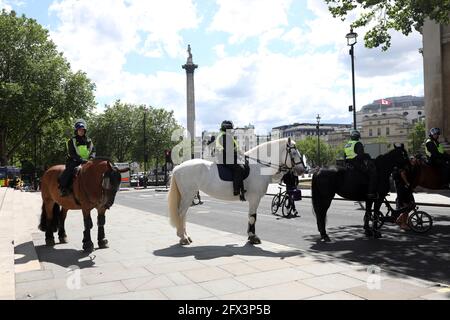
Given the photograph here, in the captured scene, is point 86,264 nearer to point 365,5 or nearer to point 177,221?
point 177,221

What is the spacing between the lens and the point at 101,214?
8.89 metres

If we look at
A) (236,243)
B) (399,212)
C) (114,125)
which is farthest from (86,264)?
(114,125)

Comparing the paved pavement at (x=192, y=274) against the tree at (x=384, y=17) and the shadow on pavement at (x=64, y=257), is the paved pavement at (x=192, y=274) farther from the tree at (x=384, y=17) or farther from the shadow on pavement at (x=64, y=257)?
the tree at (x=384, y=17)

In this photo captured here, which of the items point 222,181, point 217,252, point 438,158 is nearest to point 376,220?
point 438,158

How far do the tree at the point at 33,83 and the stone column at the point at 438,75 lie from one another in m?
38.1

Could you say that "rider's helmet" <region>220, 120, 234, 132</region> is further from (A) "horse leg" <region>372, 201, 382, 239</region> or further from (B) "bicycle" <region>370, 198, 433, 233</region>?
(B) "bicycle" <region>370, 198, 433, 233</region>

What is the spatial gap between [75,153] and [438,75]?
83.2 ft

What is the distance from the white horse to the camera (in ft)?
31.3

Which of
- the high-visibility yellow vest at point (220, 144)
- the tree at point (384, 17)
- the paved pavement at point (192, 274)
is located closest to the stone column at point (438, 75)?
the tree at point (384, 17)

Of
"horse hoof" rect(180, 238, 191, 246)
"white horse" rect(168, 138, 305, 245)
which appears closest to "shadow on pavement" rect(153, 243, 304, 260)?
"horse hoof" rect(180, 238, 191, 246)

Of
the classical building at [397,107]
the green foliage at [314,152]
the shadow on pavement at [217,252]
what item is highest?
the classical building at [397,107]

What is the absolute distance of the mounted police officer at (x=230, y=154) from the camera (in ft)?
30.6

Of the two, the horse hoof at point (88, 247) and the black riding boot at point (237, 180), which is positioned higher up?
the black riding boot at point (237, 180)
